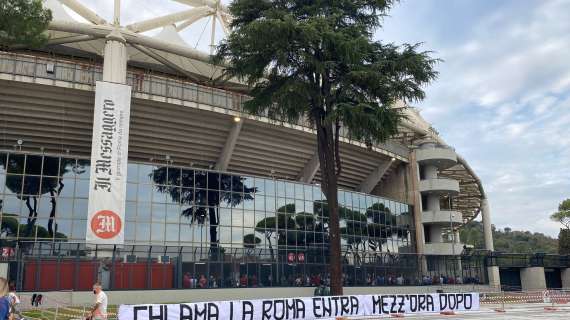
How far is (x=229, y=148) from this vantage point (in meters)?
39.0

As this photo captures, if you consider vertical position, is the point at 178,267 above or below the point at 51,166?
below

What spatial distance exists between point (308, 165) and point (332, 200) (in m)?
22.4

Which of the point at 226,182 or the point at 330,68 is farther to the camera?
the point at 226,182

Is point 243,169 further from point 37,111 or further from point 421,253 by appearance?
point 421,253

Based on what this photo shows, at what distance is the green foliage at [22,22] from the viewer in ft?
64.7

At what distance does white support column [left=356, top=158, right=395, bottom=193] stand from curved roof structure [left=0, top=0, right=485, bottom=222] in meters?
0.78

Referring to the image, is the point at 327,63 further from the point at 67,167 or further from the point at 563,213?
the point at 563,213

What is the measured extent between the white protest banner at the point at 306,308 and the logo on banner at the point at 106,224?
15.2 metres

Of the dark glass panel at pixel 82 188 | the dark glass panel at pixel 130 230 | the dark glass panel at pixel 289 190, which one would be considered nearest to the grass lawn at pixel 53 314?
the dark glass panel at pixel 130 230

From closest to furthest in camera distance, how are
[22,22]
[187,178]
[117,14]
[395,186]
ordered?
[22,22]
[117,14]
[187,178]
[395,186]

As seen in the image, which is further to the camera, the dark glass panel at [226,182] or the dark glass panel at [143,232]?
the dark glass panel at [226,182]

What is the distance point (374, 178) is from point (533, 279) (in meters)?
22.6

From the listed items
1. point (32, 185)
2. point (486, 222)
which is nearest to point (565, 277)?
point (486, 222)

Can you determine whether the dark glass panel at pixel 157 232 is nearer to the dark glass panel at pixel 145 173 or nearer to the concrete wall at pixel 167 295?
the dark glass panel at pixel 145 173
